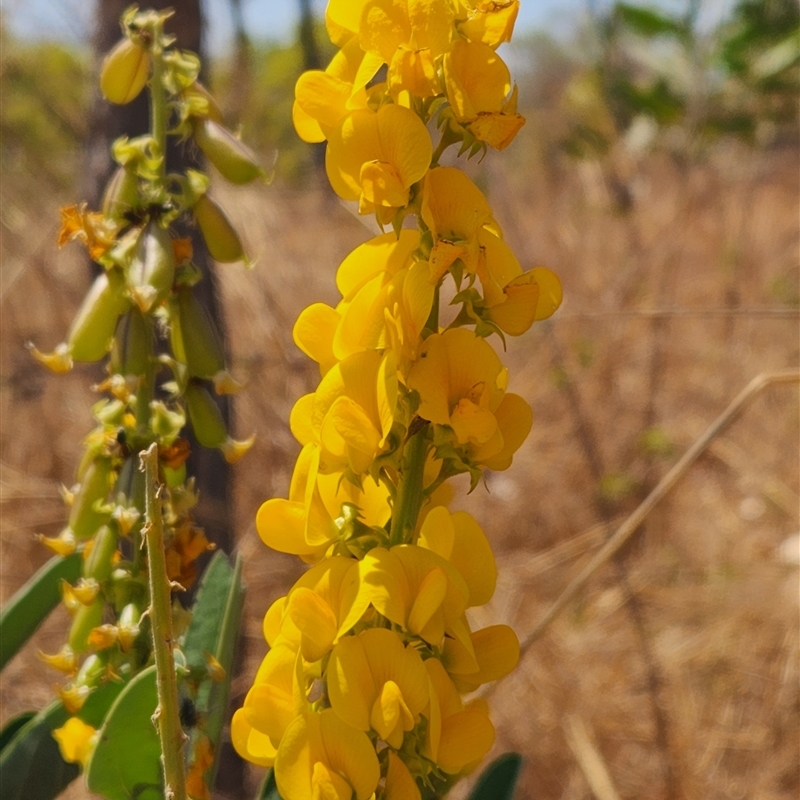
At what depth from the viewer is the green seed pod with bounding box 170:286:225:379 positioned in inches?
21.5

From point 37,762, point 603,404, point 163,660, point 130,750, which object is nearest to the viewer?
point 163,660

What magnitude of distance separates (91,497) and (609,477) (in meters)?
2.06

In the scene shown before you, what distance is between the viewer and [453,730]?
16.2 inches

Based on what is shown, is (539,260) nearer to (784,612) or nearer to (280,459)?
(280,459)

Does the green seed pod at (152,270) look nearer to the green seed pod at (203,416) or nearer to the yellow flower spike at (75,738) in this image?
the green seed pod at (203,416)

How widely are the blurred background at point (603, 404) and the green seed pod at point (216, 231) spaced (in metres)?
0.50

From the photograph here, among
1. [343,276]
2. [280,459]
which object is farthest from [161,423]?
[280,459]

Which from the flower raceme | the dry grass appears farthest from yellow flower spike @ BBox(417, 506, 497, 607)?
the dry grass

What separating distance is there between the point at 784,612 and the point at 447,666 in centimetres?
180

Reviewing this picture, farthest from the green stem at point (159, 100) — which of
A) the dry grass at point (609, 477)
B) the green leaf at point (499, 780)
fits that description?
the dry grass at point (609, 477)

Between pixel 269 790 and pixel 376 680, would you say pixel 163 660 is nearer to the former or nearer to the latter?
pixel 376 680

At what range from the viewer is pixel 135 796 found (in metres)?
0.52

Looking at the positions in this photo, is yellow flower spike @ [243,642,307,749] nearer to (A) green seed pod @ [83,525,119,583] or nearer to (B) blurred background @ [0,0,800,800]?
(A) green seed pod @ [83,525,119,583]

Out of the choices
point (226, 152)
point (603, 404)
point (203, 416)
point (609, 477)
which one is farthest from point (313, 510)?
point (603, 404)
